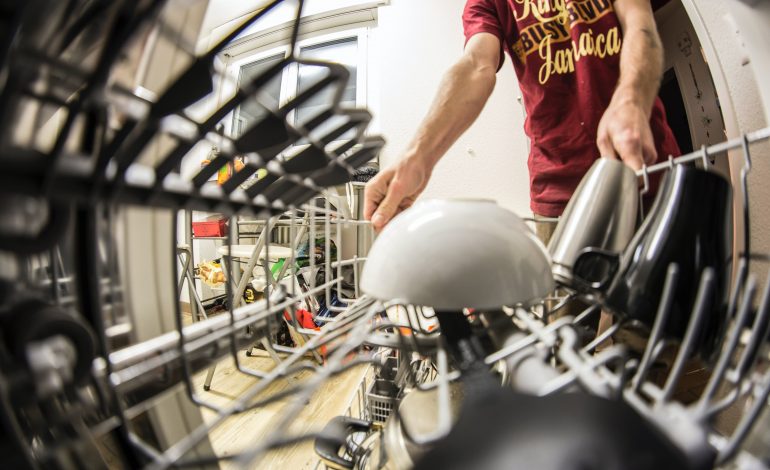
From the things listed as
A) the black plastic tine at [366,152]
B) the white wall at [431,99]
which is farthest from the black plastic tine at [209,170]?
the white wall at [431,99]

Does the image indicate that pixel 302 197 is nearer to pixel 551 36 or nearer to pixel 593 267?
pixel 593 267

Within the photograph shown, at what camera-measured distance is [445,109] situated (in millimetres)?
508

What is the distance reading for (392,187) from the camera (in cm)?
39

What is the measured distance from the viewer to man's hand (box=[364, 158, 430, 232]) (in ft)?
1.27

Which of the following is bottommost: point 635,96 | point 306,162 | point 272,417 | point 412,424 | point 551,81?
point 272,417

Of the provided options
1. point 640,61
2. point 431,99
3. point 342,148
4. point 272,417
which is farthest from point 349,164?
point 431,99

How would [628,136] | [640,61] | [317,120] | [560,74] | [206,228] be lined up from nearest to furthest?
[317,120], [628,136], [640,61], [560,74], [206,228]

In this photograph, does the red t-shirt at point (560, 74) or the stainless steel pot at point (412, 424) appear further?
the red t-shirt at point (560, 74)

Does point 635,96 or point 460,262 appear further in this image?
point 635,96

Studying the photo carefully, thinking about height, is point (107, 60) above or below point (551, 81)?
below

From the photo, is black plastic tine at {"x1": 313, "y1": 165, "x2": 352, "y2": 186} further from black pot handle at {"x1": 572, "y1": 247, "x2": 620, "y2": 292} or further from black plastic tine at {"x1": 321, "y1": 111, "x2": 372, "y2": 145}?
black pot handle at {"x1": 572, "y1": 247, "x2": 620, "y2": 292}

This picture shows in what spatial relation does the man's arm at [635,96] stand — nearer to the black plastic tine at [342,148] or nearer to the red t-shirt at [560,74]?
the red t-shirt at [560,74]

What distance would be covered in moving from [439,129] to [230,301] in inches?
15.8

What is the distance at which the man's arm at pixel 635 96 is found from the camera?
321 mm
